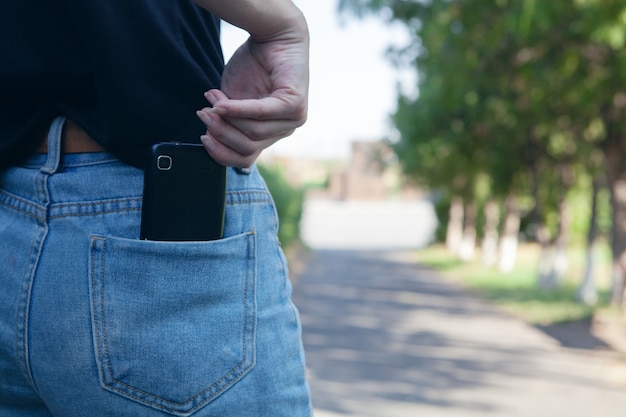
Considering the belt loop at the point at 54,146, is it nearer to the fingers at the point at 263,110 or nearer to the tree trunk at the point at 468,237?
the fingers at the point at 263,110

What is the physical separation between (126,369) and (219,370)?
0.12 m

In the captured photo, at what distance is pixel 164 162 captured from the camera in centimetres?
122

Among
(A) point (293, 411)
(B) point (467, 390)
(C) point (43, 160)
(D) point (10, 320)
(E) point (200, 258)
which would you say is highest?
(C) point (43, 160)

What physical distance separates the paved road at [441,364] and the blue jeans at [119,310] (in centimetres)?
496

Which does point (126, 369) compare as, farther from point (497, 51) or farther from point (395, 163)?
point (395, 163)

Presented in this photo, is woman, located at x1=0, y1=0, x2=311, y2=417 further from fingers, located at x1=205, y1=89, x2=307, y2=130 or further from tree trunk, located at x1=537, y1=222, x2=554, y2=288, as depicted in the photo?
tree trunk, located at x1=537, y1=222, x2=554, y2=288

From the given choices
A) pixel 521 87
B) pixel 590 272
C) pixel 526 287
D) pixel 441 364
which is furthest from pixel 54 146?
pixel 526 287

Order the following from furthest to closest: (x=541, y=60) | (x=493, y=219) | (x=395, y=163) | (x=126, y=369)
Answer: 1. (x=395, y=163)
2. (x=493, y=219)
3. (x=541, y=60)
4. (x=126, y=369)

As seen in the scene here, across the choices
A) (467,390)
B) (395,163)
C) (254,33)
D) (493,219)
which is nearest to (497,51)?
(467,390)

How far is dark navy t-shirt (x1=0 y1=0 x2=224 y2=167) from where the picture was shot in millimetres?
1208

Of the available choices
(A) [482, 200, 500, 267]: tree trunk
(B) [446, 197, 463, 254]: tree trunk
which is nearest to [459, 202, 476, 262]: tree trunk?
(A) [482, 200, 500, 267]: tree trunk

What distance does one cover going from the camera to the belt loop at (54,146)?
121cm

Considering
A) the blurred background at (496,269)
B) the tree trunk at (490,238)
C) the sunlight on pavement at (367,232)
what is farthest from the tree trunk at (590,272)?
the sunlight on pavement at (367,232)

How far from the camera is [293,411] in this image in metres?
1.26
